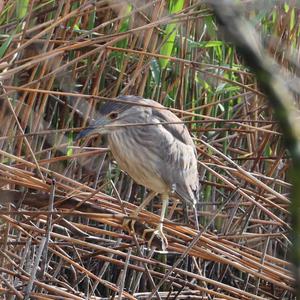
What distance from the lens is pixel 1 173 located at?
2617mm

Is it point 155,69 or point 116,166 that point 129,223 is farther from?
point 116,166

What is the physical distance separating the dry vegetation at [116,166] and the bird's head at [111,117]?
3.3 inches

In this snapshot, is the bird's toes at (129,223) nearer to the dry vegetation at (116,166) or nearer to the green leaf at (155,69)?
the dry vegetation at (116,166)

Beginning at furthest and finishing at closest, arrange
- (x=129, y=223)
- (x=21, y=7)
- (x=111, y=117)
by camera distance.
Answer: (x=111, y=117) < (x=129, y=223) < (x=21, y=7)

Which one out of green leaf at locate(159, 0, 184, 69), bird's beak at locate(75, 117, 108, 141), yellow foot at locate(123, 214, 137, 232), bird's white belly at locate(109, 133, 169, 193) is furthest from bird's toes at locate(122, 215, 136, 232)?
green leaf at locate(159, 0, 184, 69)

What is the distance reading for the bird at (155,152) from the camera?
3.49m

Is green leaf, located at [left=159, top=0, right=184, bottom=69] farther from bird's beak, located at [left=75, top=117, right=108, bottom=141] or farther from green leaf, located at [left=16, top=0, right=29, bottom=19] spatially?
green leaf, located at [left=16, top=0, right=29, bottom=19]

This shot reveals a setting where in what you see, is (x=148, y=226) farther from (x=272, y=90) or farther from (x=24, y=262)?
(x=272, y=90)

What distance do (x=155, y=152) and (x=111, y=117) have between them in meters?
0.40

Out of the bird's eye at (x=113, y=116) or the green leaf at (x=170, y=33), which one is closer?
the green leaf at (x=170, y=33)

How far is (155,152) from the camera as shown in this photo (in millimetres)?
3686

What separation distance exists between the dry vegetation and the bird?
0.29ft

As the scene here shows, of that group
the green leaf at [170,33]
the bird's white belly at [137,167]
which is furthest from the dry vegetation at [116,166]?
the bird's white belly at [137,167]

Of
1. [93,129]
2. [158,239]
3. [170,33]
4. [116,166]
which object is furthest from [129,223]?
[116,166]
